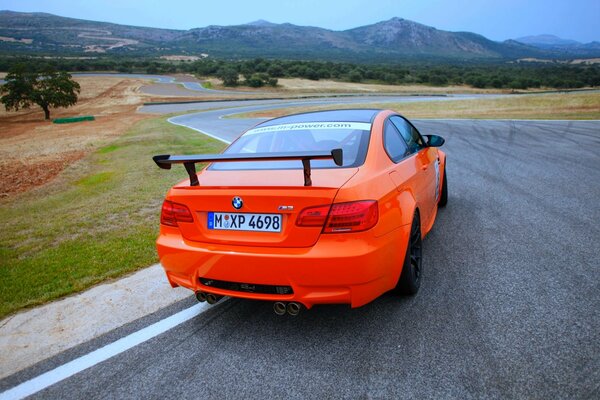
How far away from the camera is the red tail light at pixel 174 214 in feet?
9.71

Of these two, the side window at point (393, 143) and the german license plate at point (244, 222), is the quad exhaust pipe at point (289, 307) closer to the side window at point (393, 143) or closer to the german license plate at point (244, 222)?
the german license plate at point (244, 222)

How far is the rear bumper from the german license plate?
125 mm

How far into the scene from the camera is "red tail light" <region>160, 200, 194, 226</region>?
117 inches

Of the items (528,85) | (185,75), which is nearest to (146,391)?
(528,85)

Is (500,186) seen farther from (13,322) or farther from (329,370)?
(13,322)

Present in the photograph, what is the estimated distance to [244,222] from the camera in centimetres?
276

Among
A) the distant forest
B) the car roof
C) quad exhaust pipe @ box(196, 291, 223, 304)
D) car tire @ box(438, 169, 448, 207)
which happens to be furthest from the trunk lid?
the distant forest

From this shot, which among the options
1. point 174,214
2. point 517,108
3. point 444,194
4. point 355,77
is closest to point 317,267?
point 174,214

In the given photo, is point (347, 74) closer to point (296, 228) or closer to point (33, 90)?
point (33, 90)

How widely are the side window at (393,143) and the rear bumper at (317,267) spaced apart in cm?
87

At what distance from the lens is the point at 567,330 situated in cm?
275

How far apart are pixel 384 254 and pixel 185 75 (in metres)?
86.8

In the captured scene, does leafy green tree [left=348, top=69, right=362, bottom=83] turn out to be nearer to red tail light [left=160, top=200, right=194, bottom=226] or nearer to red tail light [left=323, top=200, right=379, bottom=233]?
red tail light [left=160, top=200, right=194, bottom=226]

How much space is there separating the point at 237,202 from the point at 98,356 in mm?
1419
